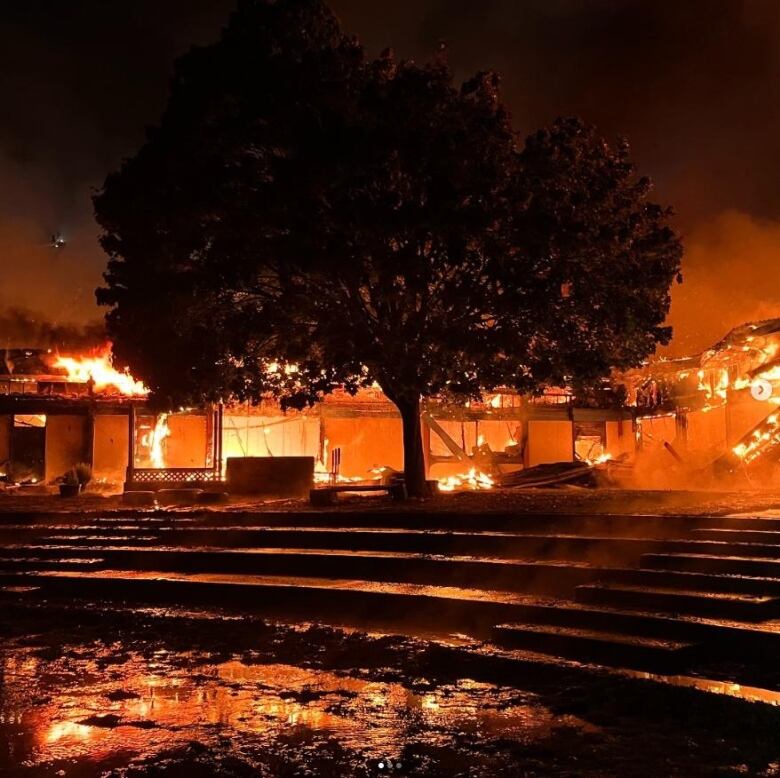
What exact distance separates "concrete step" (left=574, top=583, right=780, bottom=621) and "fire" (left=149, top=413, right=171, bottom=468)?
842 inches

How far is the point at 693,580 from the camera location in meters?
8.31

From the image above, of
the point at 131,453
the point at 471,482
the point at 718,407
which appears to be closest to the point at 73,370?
the point at 131,453

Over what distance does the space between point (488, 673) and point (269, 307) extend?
389 inches

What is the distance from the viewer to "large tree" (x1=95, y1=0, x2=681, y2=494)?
14.3 metres

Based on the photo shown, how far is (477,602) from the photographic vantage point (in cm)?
870

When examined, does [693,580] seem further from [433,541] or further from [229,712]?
[229,712]

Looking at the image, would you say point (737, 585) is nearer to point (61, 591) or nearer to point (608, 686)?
point (608, 686)

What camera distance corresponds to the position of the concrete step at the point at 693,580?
7.85 metres

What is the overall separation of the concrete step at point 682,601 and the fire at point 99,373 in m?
21.2

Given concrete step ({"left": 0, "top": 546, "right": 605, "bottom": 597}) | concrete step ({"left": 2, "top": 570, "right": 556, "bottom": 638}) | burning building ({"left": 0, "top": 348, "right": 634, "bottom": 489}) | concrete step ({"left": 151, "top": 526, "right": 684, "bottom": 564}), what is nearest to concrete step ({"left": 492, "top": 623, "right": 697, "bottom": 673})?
concrete step ({"left": 2, "top": 570, "right": 556, "bottom": 638})

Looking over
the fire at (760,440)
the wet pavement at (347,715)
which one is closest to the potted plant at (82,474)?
the wet pavement at (347,715)

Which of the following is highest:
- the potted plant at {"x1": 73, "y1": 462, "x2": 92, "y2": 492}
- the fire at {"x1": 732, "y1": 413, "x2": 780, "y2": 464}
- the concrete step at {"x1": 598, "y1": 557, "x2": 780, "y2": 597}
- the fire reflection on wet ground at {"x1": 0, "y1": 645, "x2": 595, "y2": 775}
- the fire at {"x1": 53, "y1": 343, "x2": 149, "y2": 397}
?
the fire at {"x1": 53, "y1": 343, "x2": 149, "y2": 397}

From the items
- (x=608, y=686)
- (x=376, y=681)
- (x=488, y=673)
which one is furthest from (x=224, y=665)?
(x=608, y=686)

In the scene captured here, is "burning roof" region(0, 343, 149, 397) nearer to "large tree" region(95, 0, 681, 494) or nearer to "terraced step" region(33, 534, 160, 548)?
"large tree" region(95, 0, 681, 494)
